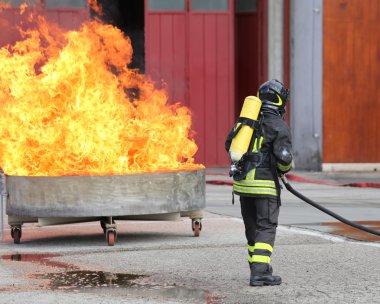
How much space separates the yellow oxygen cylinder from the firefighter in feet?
0.33

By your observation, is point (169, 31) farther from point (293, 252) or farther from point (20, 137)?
point (293, 252)

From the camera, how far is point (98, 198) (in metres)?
10.3

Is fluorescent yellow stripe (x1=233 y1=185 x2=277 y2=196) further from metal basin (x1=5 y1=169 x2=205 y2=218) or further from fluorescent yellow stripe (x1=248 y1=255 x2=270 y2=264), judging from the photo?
metal basin (x1=5 y1=169 x2=205 y2=218)

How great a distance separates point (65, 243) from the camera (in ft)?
34.9

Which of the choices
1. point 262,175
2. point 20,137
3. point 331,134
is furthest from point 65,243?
point 331,134

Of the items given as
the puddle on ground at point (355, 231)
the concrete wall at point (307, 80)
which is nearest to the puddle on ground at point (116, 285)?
the puddle on ground at point (355, 231)

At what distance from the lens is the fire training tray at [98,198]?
10266 millimetres

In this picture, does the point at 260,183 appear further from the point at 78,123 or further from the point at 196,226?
the point at 78,123

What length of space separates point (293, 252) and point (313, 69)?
14064 mm

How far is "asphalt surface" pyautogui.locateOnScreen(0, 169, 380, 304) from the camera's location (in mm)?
7379

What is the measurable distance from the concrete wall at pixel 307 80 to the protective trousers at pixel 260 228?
15.3 m

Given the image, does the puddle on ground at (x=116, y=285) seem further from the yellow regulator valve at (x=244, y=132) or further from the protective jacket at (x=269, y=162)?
the yellow regulator valve at (x=244, y=132)

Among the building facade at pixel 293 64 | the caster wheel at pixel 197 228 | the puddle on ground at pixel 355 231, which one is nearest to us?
the puddle on ground at pixel 355 231

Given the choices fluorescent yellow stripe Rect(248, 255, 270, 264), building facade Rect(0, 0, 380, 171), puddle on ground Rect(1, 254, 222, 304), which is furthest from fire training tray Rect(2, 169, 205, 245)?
building facade Rect(0, 0, 380, 171)
